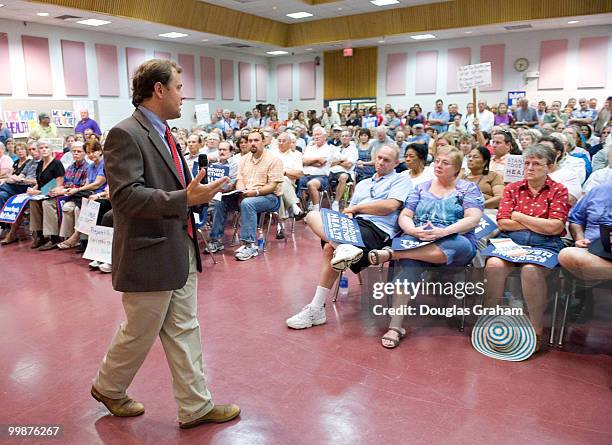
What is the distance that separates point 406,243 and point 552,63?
13036 mm

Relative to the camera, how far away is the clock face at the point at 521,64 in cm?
1410

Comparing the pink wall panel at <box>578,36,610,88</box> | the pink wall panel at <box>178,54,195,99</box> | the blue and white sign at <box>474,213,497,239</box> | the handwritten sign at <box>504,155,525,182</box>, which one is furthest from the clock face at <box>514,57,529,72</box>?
the blue and white sign at <box>474,213,497,239</box>

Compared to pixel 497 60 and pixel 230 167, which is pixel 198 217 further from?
pixel 497 60

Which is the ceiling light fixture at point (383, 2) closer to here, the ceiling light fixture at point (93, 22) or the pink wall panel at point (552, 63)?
the pink wall panel at point (552, 63)

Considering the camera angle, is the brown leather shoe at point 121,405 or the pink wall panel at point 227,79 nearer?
the brown leather shoe at point 121,405

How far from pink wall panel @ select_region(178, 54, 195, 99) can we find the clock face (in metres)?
9.85

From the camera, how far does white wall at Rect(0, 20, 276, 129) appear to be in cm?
1179

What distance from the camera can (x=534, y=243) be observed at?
3.23 metres

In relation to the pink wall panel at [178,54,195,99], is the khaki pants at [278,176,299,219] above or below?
below

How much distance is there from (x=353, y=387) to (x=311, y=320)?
0.85 metres

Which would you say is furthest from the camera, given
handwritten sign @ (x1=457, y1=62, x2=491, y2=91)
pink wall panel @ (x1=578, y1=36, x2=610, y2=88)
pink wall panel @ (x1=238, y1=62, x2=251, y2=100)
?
pink wall panel @ (x1=238, y1=62, x2=251, y2=100)

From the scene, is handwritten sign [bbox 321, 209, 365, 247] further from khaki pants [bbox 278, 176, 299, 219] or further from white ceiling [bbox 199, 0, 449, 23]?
white ceiling [bbox 199, 0, 449, 23]

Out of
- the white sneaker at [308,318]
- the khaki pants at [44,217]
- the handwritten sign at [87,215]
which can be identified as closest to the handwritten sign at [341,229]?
the white sneaker at [308,318]

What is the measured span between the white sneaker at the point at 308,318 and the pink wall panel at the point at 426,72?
13.9 meters
